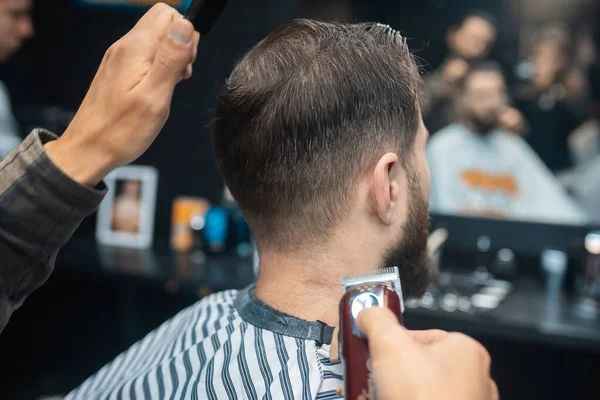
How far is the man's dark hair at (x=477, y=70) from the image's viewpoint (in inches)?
100

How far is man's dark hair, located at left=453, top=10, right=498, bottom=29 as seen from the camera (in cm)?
254

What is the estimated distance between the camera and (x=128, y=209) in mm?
3174

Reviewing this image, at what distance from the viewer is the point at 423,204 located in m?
1.12

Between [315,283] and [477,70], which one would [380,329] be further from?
[477,70]

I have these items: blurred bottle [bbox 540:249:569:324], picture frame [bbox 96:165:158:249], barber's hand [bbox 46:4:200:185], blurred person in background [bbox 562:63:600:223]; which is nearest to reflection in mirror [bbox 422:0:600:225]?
blurred person in background [bbox 562:63:600:223]

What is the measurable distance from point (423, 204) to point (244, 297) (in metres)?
0.40

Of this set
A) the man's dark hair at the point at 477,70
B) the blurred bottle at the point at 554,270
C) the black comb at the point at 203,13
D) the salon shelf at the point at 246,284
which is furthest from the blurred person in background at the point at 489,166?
the black comb at the point at 203,13

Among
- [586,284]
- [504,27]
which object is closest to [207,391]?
[586,284]

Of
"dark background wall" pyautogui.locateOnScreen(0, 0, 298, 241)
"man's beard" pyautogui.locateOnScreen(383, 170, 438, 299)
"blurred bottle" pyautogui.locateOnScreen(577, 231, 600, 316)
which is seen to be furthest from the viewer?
"dark background wall" pyautogui.locateOnScreen(0, 0, 298, 241)

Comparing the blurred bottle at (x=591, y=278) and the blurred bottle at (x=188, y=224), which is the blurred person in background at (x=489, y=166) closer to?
the blurred bottle at (x=591, y=278)

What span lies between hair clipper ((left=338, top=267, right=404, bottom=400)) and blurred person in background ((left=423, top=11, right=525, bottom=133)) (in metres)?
1.89

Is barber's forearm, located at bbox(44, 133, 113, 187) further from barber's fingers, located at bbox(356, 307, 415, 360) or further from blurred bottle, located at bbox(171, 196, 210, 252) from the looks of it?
blurred bottle, located at bbox(171, 196, 210, 252)

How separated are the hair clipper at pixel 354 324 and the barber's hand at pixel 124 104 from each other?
34cm

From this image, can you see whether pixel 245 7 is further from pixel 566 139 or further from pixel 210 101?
pixel 566 139
